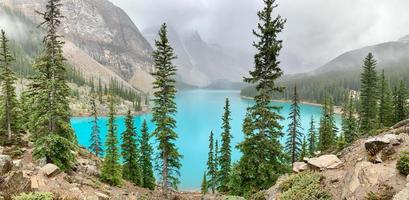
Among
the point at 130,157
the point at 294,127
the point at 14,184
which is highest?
the point at 14,184

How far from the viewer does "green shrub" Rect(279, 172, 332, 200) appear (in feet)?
33.9

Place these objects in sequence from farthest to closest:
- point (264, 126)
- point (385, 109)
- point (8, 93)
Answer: point (385, 109)
point (8, 93)
point (264, 126)

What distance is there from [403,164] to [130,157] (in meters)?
34.1

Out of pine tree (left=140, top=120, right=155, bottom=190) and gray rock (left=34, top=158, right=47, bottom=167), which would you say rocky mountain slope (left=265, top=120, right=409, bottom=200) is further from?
pine tree (left=140, top=120, right=155, bottom=190)

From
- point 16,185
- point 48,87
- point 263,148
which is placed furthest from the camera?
point 48,87

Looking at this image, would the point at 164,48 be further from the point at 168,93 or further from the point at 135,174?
the point at 135,174

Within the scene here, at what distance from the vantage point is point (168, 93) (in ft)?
79.0

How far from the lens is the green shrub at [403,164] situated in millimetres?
9148

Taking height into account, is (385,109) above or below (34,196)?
above

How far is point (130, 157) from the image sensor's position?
3803 cm

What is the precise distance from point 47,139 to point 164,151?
9.66m

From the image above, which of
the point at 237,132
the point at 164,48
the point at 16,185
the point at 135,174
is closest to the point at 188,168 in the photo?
the point at 135,174

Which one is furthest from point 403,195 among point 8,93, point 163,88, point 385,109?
point 385,109

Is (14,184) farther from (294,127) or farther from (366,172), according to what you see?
(294,127)
